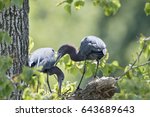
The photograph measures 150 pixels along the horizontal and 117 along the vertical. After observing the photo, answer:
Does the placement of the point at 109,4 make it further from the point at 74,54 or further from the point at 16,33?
the point at 74,54

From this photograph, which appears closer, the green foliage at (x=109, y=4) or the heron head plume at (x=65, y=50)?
the green foliage at (x=109, y=4)

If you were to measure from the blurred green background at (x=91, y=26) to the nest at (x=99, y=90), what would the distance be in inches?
744

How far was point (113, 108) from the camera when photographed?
6.20 metres

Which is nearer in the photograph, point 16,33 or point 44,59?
point 16,33

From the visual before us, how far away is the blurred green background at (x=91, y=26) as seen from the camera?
90.4ft

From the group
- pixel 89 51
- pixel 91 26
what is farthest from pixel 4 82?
pixel 91 26

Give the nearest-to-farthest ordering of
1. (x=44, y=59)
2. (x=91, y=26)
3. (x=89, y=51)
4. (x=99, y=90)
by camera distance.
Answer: (x=99, y=90)
(x=44, y=59)
(x=89, y=51)
(x=91, y=26)

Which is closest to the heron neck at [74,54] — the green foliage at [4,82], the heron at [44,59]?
the heron at [44,59]

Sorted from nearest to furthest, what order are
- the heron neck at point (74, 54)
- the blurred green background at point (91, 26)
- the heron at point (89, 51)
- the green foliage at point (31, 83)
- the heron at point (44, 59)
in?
the green foliage at point (31, 83)
the heron at point (44, 59)
the heron at point (89, 51)
the heron neck at point (74, 54)
the blurred green background at point (91, 26)

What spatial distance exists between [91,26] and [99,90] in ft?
76.0

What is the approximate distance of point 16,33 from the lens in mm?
7078

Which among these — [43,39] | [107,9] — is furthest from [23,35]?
[43,39]

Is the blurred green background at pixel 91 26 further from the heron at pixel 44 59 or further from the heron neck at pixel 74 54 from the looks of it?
the heron at pixel 44 59

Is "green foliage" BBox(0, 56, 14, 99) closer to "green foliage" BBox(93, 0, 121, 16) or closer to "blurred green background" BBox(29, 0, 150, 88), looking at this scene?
"green foliage" BBox(93, 0, 121, 16)
